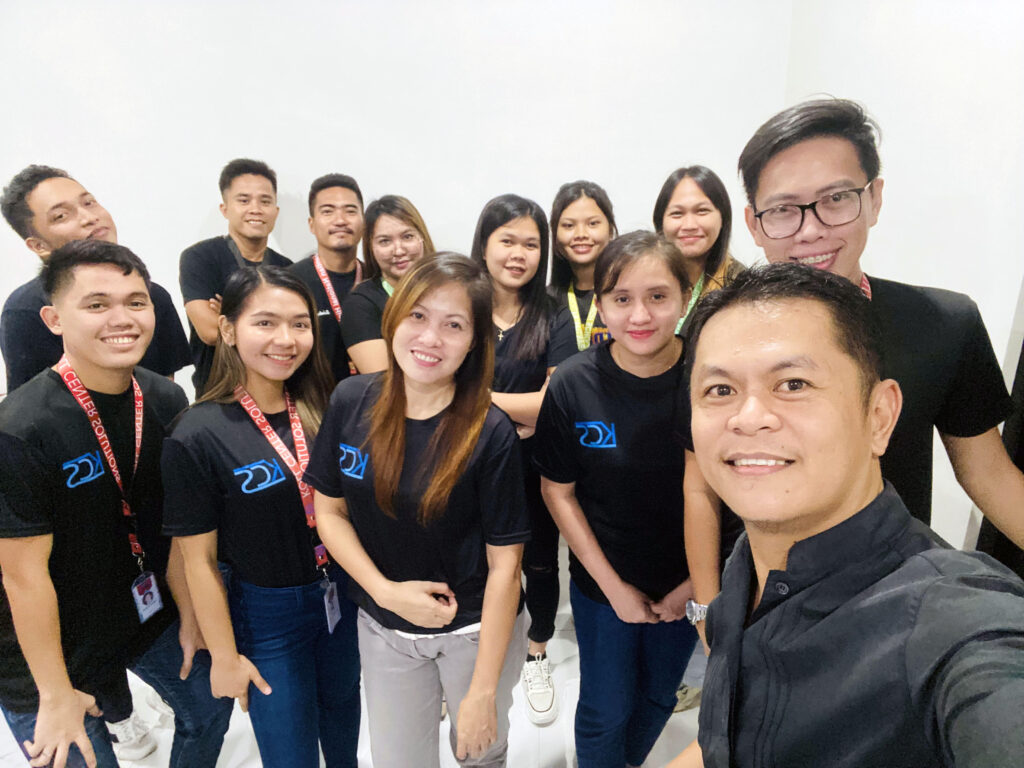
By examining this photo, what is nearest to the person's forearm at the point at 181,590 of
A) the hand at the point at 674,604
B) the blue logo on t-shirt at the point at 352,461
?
the blue logo on t-shirt at the point at 352,461

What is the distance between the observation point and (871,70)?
2068 mm

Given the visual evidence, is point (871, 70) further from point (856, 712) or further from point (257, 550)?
point (257, 550)

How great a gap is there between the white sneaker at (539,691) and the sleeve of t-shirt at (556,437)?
105cm

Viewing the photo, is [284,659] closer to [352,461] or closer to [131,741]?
[352,461]

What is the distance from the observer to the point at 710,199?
2023 mm

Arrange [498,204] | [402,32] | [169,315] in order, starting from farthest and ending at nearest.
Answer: [402,32]
[169,315]
[498,204]

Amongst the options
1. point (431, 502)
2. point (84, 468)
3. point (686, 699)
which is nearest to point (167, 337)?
point (84, 468)

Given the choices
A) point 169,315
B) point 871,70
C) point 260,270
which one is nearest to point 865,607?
point 260,270

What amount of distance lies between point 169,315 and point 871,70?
317cm

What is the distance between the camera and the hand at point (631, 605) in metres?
1.45

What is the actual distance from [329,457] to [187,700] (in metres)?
0.98

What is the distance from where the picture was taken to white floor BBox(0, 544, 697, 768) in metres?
1.95

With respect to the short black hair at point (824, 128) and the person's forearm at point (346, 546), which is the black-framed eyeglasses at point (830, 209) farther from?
the person's forearm at point (346, 546)

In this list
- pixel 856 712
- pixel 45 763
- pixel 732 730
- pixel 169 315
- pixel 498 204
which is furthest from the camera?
pixel 169 315
